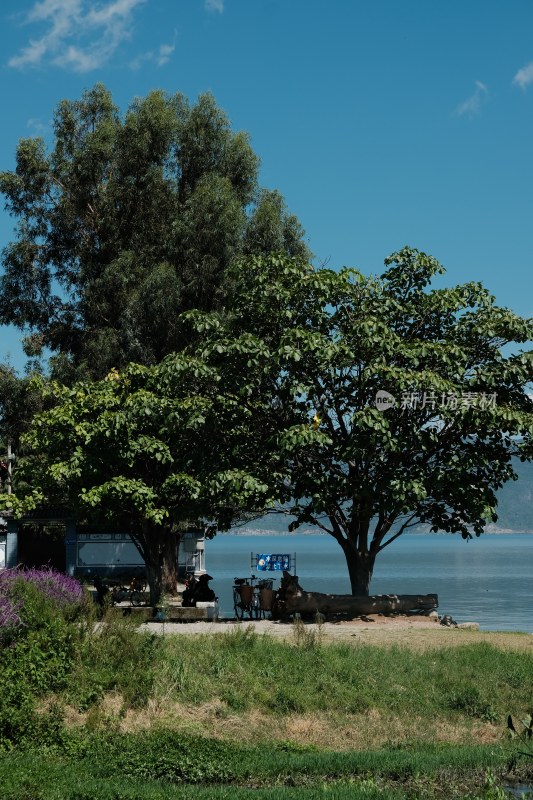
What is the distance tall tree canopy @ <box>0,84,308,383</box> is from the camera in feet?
130

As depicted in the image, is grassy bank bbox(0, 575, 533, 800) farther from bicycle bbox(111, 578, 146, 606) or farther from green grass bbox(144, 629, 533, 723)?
bicycle bbox(111, 578, 146, 606)

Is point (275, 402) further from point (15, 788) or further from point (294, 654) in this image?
point (15, 788)

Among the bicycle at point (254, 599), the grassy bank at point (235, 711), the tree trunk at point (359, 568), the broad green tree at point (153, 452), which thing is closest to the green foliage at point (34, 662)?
the grassy bank at point (235, 711)

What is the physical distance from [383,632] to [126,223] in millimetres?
24541

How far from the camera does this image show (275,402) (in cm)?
Answer: 2903

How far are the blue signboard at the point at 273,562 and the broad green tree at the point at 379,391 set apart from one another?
7790mm

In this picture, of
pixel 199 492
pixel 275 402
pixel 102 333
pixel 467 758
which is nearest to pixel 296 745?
pixel 467 758

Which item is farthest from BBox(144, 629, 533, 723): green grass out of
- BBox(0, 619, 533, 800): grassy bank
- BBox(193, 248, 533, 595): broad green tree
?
BBox(193, 248, 533, 595): broad green tree

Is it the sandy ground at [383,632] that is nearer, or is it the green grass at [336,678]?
the green grass at [336,678]

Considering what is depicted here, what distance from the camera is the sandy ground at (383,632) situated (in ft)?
72.3

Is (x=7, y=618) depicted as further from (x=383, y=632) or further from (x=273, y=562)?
(x=273, y=562)

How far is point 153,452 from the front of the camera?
2945 cm

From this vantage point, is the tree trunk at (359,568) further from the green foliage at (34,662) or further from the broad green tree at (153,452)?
the green foliage at (34,662)

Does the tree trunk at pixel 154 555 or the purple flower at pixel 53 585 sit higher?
the tree trunk at pixel 154 555
